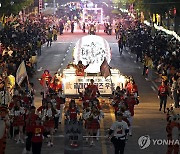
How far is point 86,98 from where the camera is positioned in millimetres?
27422

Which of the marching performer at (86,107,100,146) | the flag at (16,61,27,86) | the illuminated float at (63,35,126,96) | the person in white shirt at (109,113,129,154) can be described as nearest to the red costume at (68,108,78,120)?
the marching performer at (86,107,100,146)

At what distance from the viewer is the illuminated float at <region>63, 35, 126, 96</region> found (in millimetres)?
33969

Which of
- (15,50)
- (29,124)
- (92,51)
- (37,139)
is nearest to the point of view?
(37,139)

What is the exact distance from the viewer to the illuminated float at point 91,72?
33969 mm

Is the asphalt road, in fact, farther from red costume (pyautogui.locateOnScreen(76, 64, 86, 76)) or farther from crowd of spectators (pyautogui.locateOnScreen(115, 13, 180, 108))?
red costume (pyautogui.locateOnScreen(76, 64, 86, 76))

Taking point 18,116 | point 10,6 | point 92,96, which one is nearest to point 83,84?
point 92,96

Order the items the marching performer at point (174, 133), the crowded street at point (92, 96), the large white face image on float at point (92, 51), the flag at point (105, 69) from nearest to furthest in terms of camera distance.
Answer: the marching performer at point (174, 133) → the crowded street at point (92, 96) → the flag at point (105, 69) → the large white face image on float at point (92, 51)

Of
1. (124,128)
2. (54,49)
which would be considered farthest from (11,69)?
(54,49)

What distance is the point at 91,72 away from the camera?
3481 centimetres

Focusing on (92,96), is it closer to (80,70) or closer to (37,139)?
(80,70)

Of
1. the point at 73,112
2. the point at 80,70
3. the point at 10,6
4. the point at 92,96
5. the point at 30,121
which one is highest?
the point at 30,121

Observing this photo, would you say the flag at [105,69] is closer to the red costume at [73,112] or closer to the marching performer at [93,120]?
the red costume at [73,112]

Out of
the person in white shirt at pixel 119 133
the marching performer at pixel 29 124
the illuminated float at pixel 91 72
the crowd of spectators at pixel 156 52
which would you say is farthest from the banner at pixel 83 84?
the person in white shirt at pixel 119 133

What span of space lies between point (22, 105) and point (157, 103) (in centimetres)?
1101
